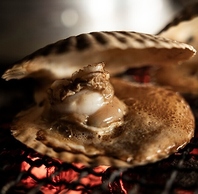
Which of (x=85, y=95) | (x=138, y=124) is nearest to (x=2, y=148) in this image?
(x=85, y=95)

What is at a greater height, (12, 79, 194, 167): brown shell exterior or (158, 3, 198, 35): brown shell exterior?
(158, 3, 198, 35): brown shell exterior

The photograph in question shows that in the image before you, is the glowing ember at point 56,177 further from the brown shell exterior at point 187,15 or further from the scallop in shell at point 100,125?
the brown shell exterior at point 187,15

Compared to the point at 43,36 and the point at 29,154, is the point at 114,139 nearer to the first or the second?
the point at 29,154

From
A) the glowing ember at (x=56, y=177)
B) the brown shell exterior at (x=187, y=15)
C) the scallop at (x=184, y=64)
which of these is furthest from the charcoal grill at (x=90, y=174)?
the brown shell exterior at (x=187, y=15)

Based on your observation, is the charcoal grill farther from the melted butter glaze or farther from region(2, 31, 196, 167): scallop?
the melted butter glaze

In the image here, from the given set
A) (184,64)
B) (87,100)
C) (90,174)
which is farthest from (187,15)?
(90,174)

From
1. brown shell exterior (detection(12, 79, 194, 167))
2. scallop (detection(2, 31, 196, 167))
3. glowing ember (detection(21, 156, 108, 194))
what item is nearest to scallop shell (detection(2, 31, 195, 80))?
scallop (detection(2, 31, 196, 167))
